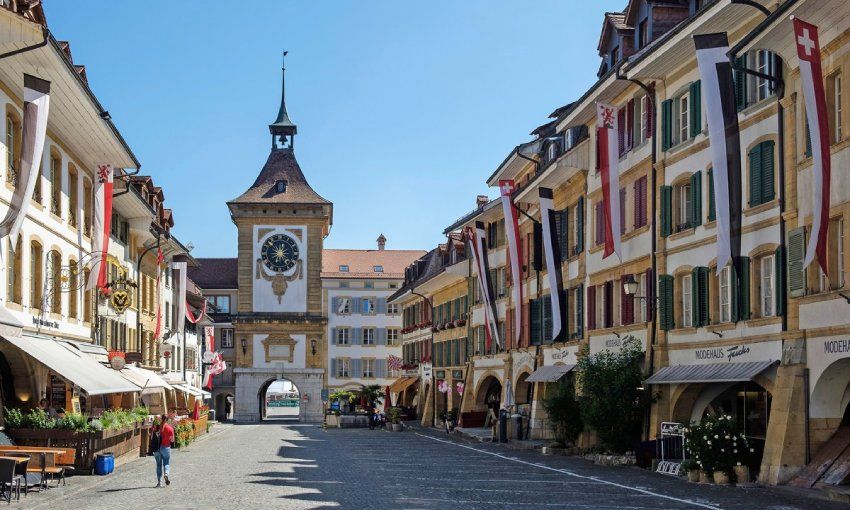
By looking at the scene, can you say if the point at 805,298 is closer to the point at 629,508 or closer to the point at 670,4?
the point at 629,508

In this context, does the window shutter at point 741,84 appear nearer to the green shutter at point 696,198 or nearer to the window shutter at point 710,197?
the window shutter at point 710,197

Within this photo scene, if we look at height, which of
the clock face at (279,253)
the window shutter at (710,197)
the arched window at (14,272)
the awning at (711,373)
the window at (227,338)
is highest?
the clock face at (279,253)

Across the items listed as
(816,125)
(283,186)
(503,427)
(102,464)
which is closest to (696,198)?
(816,125)

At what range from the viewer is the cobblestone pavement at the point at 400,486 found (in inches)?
863

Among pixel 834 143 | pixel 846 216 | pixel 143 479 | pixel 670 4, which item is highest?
pixel 670 4

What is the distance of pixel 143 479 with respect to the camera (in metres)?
28.7

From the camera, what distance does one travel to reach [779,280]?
25188 mm

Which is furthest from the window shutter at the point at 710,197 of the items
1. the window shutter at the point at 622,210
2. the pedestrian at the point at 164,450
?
the pedestrian at the point at 164,450

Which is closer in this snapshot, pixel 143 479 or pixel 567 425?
pixel 143 479

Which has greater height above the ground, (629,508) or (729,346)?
(729,346)

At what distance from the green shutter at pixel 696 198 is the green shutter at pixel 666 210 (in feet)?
4.49

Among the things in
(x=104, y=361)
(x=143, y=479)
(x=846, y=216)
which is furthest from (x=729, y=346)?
(x=104, y=361)

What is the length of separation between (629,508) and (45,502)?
1073cm

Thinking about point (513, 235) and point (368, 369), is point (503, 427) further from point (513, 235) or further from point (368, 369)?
point (368, 369)
